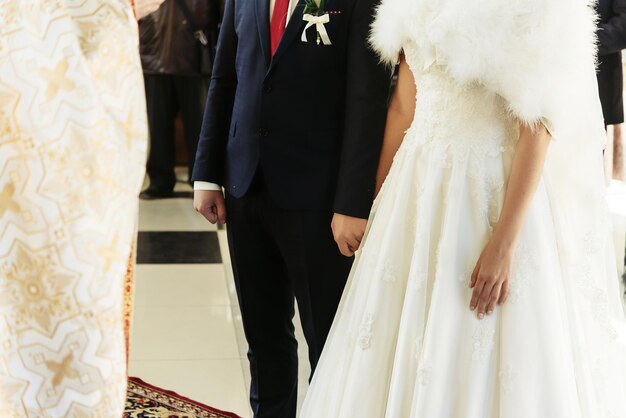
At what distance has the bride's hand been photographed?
1688 mm

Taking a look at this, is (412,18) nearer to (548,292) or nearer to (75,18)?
(548,292)

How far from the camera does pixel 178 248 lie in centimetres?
459

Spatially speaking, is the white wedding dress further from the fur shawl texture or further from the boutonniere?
the boutonniere

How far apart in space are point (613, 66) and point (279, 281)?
1676 millimetres

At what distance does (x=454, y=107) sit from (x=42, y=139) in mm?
890

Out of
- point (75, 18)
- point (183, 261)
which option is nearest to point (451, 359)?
point (75, 18)

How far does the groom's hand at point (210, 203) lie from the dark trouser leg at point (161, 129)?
12.2 feet

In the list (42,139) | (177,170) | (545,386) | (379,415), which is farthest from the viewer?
(177,170)

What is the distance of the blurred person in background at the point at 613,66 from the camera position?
2955 millimetres

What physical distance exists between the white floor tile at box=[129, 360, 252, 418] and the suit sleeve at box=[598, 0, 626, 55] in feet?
5.54

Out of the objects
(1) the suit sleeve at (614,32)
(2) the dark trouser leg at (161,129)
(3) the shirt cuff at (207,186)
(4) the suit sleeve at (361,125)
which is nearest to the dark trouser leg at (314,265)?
(4) the suit sleeve at (361,125)

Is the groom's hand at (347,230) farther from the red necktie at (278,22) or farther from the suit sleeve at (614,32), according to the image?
the suit sleeve at (614,32)

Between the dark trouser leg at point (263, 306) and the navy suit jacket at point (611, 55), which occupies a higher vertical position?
the navy suit jacket at point (611, 55)

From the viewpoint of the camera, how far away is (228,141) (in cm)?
207
